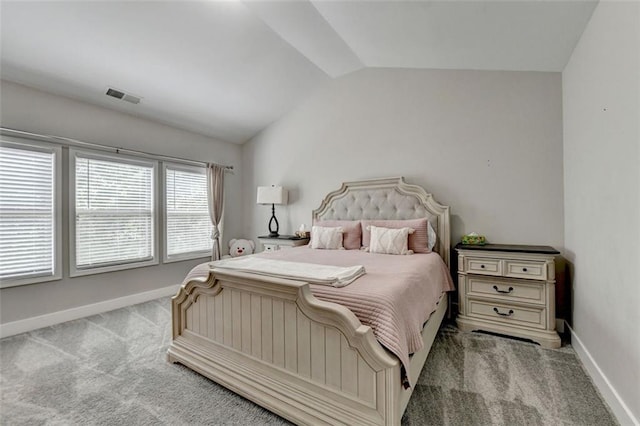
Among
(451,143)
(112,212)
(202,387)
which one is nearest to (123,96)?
(112,212)

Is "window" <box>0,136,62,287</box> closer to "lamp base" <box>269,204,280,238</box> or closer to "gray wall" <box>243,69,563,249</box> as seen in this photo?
"lamp base" <box>269,204,280,238</box>

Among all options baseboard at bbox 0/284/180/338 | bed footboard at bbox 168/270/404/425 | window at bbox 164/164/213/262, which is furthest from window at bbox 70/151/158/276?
bed footboard at bbox 168/270/404/425

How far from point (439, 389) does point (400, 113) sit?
9.66 feet

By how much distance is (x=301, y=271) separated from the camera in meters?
1.90

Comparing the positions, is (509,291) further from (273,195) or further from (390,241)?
(273,195)

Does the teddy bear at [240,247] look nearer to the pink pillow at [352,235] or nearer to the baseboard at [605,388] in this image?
the pink pillow at [352,235]

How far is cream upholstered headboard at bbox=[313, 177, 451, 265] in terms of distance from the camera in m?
3.13

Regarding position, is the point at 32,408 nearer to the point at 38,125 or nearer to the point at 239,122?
the point at 38,125

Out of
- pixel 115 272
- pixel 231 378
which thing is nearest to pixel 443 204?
pixel 231 378

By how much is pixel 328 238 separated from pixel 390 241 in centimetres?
76

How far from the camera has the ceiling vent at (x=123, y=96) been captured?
3.08 metres

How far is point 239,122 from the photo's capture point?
14.2 feet

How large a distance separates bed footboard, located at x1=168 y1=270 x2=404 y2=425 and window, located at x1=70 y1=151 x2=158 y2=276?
1.97 metres

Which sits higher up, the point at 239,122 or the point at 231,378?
the point at 239,122
